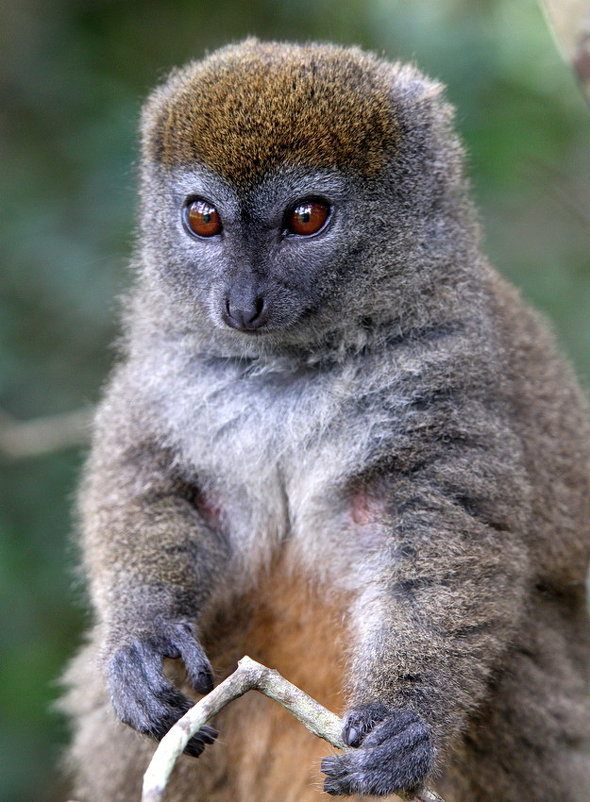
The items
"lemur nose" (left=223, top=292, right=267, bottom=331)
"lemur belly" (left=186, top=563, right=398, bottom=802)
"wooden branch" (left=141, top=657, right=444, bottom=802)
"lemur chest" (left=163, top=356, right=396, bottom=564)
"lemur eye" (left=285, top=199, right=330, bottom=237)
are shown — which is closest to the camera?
"wooden branch" (left=141, top=657, right=444, bottom=802)

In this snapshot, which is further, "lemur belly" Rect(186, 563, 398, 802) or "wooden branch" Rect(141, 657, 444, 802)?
"lemur belly" Rect(186, 563, 398, 802)

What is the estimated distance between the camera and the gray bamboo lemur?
3926 millimetres

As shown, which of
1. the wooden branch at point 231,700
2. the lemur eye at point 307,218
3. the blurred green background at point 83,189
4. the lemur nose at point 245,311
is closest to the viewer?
the wooden branch at point 231,700

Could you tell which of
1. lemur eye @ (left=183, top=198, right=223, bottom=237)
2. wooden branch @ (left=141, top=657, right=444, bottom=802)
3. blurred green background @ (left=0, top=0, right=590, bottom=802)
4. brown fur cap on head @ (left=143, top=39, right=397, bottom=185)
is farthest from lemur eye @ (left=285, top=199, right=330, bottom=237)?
blurred green background @ (left=0, top=0, right=590, bottom=802)

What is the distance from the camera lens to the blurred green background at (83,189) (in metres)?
6.20

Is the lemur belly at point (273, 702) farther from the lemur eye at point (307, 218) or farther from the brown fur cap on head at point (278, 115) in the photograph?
the brown fur cap on head at point (278, 115)

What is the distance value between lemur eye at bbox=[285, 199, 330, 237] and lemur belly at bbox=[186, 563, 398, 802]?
131 centimetres

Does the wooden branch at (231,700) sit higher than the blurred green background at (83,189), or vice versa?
the blurred green background at (83,189)

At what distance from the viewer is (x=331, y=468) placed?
4184mm

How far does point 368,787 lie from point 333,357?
1522 mm

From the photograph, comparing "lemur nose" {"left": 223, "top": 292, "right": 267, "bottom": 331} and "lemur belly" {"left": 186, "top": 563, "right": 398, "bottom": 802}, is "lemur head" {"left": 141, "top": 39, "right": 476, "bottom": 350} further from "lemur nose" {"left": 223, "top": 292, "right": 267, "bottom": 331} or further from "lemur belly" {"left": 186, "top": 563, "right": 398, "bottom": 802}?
"lemur belly" {"left": 186, "top": 563, "right": 398, "bottom": 802}

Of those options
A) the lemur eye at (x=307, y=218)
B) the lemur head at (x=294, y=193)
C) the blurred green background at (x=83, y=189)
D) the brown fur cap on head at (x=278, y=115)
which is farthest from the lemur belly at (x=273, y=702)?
the blurred green background at (x=83, y=189)

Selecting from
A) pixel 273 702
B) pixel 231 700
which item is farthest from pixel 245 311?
pixel 273 702

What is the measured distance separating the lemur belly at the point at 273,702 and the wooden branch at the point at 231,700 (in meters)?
0.90
